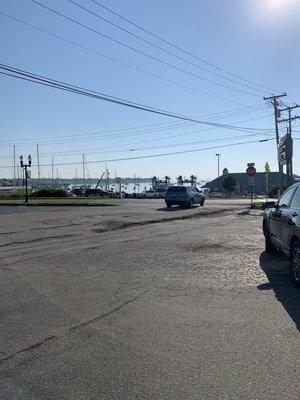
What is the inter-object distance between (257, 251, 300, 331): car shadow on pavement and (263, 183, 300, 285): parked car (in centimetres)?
28

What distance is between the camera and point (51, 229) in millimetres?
18797

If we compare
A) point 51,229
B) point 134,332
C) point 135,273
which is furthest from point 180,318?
point 51,229

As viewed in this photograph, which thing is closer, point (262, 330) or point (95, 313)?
point (262, 330)

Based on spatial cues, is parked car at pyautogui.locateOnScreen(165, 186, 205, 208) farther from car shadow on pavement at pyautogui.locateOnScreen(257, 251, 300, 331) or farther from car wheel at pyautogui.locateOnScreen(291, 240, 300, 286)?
car wheel at pyautogui.locateOnScreen(291, 240, 300, 286)

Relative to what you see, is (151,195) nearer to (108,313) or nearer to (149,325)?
(108,313)

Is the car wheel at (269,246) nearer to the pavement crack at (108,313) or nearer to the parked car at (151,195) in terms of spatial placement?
the pavement crack at (108,313)

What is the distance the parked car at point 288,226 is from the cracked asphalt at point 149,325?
453 millimetres

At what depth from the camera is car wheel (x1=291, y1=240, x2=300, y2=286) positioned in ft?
26.7

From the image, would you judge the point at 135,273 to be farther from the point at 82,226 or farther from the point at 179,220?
the point at 179,220

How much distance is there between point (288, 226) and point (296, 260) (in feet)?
2.40

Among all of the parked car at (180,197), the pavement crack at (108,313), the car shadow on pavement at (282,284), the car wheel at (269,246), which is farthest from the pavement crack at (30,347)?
the parked car at (180,197)

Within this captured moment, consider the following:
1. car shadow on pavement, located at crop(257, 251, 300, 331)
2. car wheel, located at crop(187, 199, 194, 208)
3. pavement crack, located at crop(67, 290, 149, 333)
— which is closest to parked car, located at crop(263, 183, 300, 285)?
car shadow on pavement, located at crop(257, 251, 300, 331)

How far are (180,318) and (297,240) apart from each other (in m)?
2.83

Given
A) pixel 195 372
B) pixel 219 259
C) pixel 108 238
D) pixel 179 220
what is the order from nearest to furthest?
pixel 195 372, pixel 219 259, pixel 108 238, pixel 179 220
